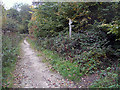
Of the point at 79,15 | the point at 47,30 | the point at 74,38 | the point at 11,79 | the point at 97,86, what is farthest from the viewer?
the point at 47,30

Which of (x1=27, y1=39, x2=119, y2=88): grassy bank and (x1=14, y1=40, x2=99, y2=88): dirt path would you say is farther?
(x1=14, y1=40, x2=99, y2=88): dirt path

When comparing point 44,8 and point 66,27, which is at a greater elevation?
point 44,8

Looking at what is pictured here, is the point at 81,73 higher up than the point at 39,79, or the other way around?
the point at 81,73

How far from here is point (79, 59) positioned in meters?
5.89

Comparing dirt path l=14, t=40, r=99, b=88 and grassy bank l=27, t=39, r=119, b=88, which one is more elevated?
grassy bank l=27, t=39, r=119, b=88

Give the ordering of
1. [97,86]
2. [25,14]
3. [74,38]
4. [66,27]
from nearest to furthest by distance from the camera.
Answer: [97,86] → [74,38] → [66,27] → [25,14]

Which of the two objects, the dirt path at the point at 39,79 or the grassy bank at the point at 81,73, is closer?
the grassy bank at the point at 81,73

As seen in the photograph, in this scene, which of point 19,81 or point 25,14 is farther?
point 25,14

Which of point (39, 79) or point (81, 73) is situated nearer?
point (39, 79)

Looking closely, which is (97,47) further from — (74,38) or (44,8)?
(44,8)

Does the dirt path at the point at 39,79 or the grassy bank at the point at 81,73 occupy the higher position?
the grassy bank at the point at 81,73

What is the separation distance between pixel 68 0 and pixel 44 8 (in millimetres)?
2987

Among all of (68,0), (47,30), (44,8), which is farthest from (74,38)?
(44,8)

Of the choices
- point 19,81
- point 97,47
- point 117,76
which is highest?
point 97,47
